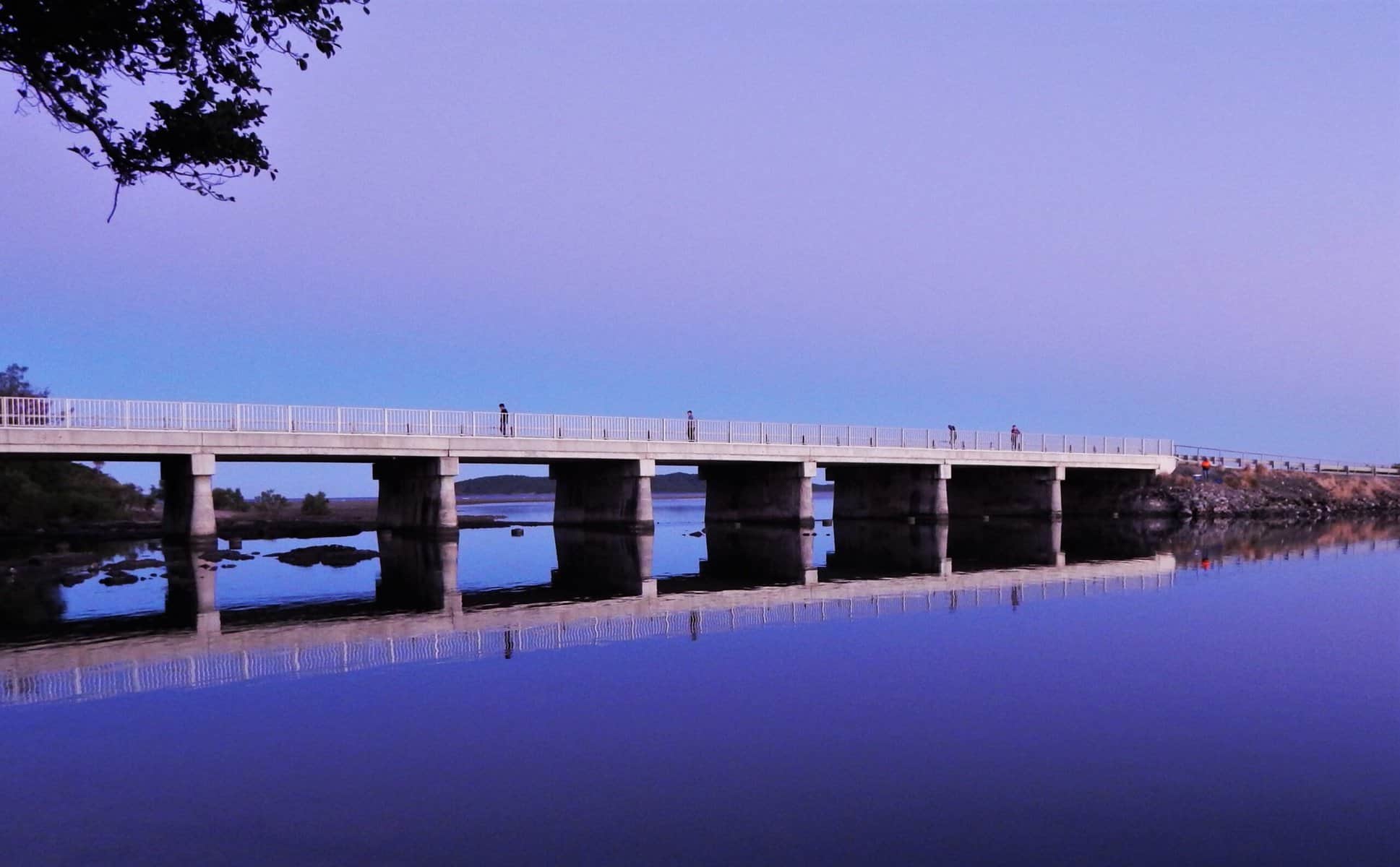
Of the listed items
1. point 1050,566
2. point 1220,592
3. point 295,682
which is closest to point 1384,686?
point 1220,592

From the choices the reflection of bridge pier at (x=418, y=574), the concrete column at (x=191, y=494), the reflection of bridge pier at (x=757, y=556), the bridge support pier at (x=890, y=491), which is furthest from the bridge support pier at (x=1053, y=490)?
the concrete column at (x=191, y=494)

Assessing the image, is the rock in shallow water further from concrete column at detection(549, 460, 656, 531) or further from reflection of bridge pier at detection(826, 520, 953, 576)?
reflection of bridge pier at detection(826, 520, 953, 576)

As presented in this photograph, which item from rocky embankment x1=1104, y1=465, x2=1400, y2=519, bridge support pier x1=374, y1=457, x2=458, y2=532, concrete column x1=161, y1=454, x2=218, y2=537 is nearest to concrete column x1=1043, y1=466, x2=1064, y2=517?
rocky embankment x1=1104, y1=465, x2=1400, y2=519

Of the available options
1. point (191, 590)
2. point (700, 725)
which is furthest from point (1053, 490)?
point (700, 725)

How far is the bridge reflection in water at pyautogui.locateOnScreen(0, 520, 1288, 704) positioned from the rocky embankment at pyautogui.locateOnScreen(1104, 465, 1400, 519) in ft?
101

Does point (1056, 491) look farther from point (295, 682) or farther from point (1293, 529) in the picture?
point (295, 682)

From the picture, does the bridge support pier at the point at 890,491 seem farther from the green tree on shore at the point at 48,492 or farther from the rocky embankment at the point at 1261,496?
the green tree on shore at the point at 48,492

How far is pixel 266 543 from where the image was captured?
46.2 meters

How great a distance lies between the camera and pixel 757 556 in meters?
37.9

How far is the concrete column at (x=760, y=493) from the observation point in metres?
52.1

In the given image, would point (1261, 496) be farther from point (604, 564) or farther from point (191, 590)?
point (191, 590)

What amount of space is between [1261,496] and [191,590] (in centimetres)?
6771

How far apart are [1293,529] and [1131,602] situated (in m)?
37.1

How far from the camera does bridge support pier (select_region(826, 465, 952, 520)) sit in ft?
Result: 187
